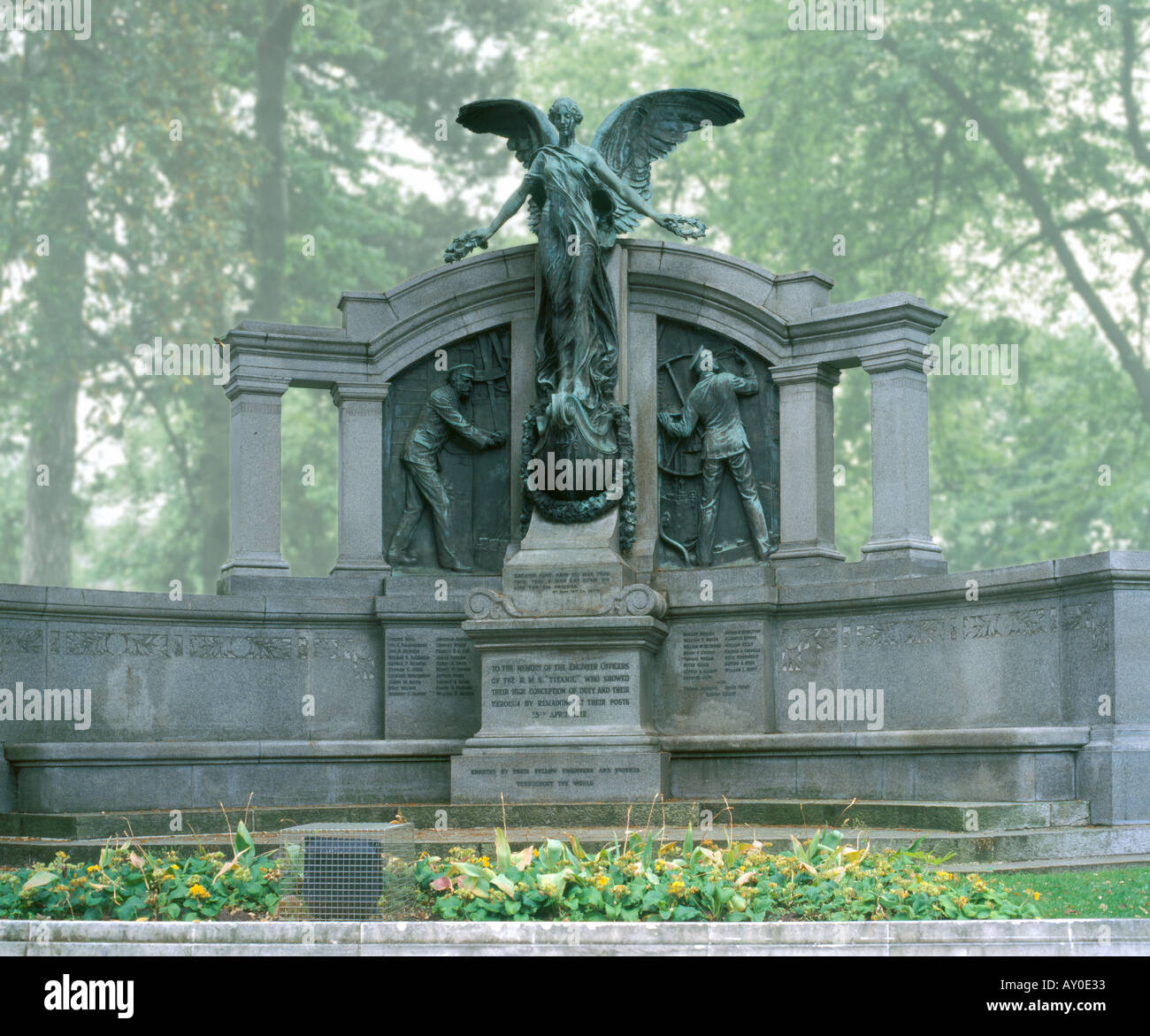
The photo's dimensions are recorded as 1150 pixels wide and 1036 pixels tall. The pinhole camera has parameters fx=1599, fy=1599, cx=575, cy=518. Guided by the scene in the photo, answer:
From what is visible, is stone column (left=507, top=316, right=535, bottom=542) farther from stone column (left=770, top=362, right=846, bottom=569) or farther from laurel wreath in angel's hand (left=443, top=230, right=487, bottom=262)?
stone column (left=770, top=362, right=846, bottom=569)

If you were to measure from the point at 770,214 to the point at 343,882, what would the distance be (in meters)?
26.8

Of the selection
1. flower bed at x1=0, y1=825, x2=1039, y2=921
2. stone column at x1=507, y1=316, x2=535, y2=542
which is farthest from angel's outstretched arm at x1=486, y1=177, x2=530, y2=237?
flower bed at x1=0, y1=825, x2=1039, y2=921

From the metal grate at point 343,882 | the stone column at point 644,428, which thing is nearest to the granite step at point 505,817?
the stone column at point 644,428

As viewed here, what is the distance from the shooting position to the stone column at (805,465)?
48.7 ft

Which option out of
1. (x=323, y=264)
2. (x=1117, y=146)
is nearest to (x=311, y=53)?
(x=323, y=264)

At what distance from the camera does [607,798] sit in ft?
44.8

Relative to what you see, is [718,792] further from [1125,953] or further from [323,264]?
[323,264]

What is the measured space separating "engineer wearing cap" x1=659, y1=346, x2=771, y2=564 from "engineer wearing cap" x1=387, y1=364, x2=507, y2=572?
1956 millimetres

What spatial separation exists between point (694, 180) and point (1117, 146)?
942 centimetres

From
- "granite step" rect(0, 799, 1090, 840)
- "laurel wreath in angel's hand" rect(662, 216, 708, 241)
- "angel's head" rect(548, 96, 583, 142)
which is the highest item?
"angel's head" rect(548, 96, 583, 142)

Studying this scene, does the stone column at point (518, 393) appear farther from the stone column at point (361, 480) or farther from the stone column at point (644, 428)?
the stone column at point (361, 480)

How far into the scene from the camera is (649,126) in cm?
1602

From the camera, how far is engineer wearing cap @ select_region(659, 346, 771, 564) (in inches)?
596

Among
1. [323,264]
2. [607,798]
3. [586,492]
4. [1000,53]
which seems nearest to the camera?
[607,798]
